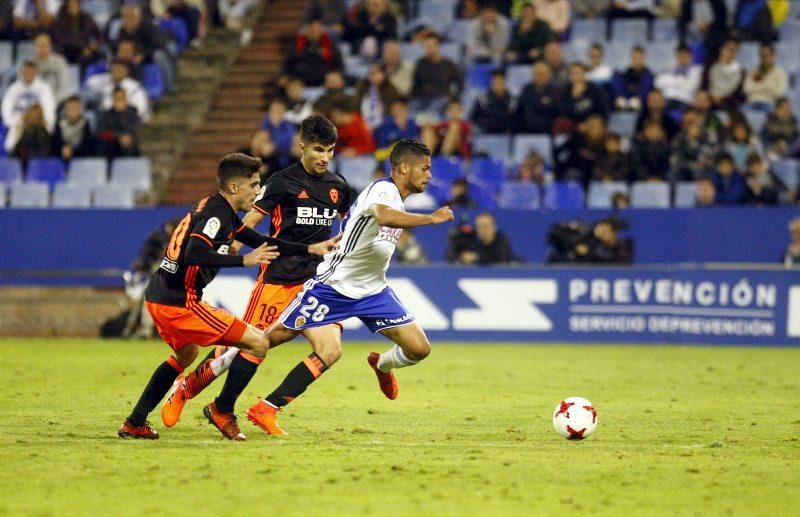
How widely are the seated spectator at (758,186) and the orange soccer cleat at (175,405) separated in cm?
1137

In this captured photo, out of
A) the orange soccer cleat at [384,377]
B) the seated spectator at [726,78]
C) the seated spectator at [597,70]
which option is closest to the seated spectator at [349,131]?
the seated spectator at [597,70]

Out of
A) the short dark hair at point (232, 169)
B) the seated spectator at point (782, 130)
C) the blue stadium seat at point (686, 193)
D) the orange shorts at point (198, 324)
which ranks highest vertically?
the seated spectator at point (782, 130)

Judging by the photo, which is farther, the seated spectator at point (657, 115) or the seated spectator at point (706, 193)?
the seated spectator at point (657, 115)

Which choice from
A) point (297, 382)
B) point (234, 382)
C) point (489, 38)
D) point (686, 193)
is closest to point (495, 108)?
point (489, 38)

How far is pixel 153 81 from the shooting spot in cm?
2242

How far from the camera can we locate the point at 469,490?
6.64 metres

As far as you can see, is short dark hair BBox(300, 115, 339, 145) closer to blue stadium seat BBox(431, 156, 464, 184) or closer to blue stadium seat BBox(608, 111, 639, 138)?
blue stadium seat BBox(431, 156, 464, 184)

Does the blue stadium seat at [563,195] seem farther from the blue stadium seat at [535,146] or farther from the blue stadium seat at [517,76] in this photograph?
the blue stadium seat at [517,76]

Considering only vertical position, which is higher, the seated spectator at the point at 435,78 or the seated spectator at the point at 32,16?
the seated spectator at the point at 32,16

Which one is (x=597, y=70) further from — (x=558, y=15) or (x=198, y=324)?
(x=198, y=324)

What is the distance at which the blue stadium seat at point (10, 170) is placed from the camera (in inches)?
819

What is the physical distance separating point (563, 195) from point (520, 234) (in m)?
1.00

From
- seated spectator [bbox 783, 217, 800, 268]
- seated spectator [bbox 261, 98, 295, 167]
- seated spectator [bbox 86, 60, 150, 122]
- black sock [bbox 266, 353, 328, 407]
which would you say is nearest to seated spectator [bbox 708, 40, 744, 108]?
seated spectator [bbox 783, 217, 800, 268]

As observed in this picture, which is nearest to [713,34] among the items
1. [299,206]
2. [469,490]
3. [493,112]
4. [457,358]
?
[493,112]
